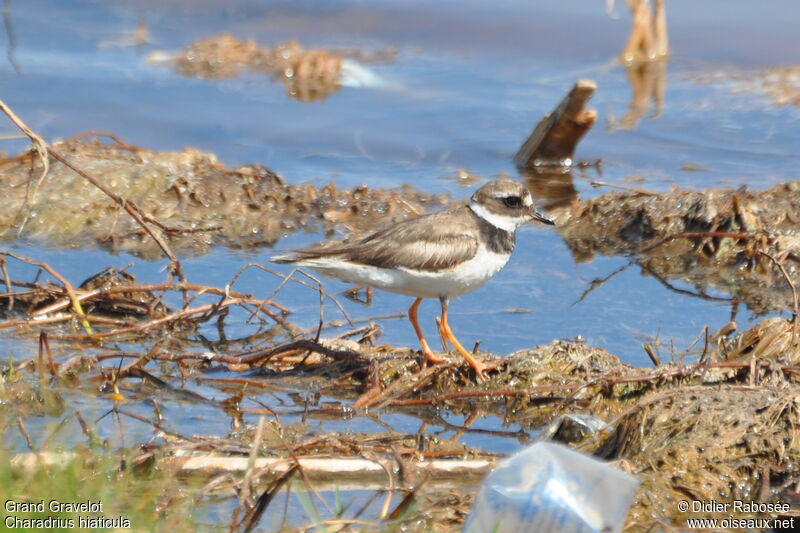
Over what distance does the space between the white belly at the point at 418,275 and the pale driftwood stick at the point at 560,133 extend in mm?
4137

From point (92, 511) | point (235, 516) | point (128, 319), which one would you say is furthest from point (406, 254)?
point (92, 511)

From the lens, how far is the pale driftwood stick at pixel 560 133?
10.1 m

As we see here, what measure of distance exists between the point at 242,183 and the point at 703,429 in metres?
5.01

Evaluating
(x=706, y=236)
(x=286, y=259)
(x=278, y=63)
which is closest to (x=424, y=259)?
(x=286, y=259)

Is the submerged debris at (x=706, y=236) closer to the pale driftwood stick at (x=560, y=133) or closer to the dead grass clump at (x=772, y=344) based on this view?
the pale driftwood stick at (x=560, y=133)

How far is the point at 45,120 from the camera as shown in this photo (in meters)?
11.6

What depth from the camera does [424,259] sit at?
19.5 ft

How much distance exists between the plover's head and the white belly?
1.36ft

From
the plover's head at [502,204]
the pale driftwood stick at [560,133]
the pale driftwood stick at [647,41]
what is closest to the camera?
the plover's head at [502,204]

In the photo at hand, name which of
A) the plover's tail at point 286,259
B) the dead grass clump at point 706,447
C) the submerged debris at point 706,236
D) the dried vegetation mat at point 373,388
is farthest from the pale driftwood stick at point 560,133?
the dead grass clump at point 706,447

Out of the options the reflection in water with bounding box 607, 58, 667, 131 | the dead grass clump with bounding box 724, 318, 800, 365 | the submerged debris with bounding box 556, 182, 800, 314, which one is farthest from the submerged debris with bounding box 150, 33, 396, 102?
the dead grass clump with bounding box 724, 318, 800, 365

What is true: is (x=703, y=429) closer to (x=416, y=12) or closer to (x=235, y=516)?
(x=235, y=516)

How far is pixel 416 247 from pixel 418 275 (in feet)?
0.52

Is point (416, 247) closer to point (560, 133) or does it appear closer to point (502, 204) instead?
point (502, 204)
